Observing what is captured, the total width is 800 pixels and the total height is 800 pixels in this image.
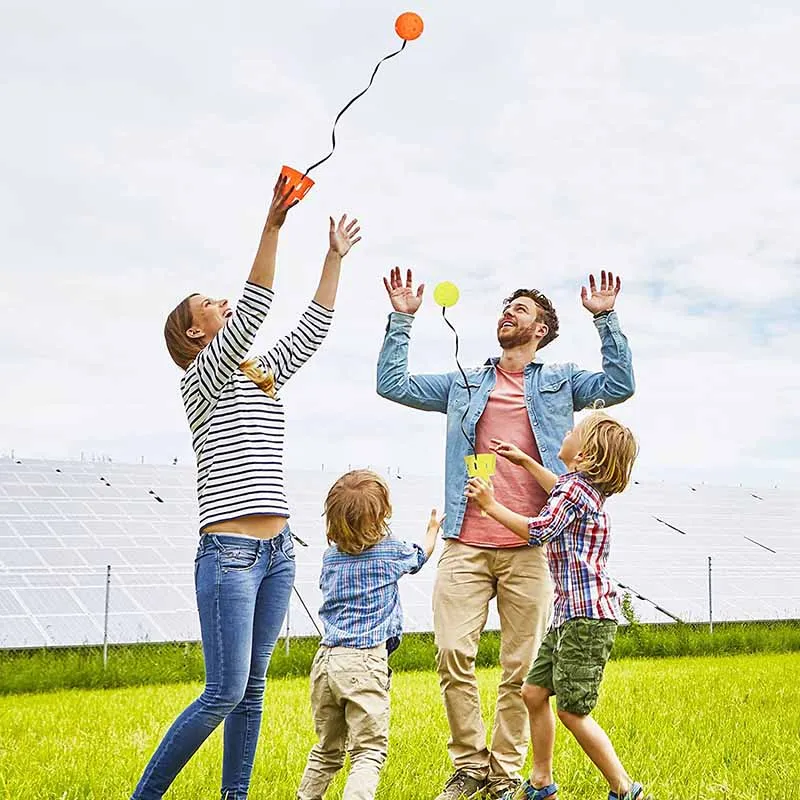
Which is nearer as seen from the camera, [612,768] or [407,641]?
[612,768]

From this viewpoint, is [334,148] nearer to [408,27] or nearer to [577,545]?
[408,27]

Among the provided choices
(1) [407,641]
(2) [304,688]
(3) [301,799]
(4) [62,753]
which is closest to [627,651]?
(1) [407,641]

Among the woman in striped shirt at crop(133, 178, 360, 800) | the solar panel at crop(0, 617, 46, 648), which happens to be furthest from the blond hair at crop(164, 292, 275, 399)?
the solar panel at crop(0, 617, 46, 648)

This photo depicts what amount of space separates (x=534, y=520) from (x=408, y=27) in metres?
1.76

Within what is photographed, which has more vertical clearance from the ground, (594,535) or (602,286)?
(602,286)

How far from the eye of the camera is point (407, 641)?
10430mm

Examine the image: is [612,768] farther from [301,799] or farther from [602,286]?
[602,286]

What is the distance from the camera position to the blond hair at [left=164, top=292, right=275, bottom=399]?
11.3 ft

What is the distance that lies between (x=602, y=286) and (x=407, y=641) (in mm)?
6903

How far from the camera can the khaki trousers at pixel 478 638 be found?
4070 millimetres

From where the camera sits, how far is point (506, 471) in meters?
4.24

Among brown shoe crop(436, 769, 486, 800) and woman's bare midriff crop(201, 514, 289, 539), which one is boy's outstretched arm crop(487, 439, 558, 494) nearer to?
woman's bare midriff crop(201, 514, 289, 539)

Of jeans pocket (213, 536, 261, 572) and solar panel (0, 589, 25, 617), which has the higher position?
jeans pocket (213, 536, 261, 572)

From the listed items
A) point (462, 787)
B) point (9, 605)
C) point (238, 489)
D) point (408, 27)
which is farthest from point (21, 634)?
point (408, 27)
